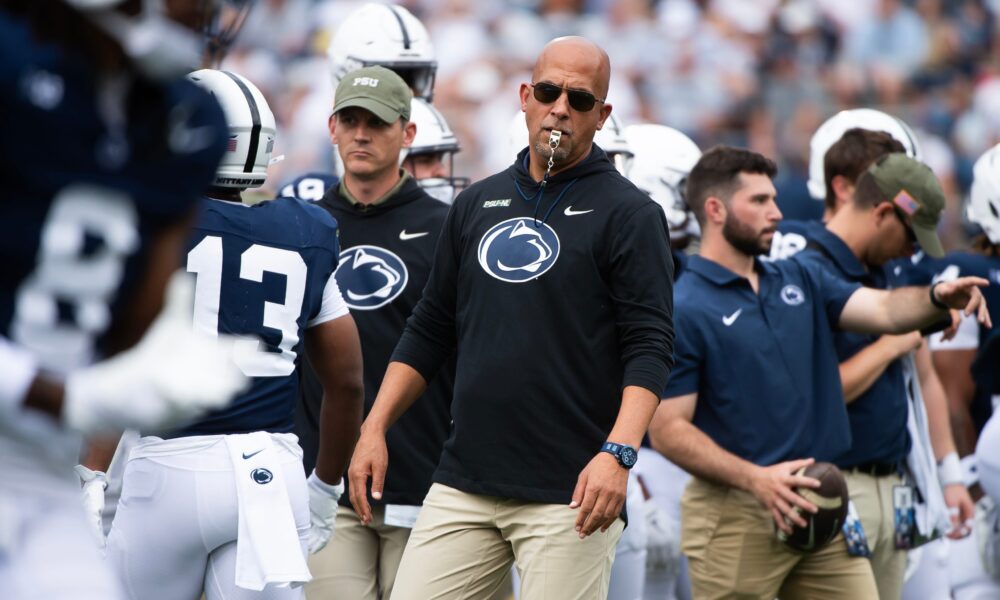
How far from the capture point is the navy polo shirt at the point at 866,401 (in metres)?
6.08

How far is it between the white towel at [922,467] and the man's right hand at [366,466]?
2.60m

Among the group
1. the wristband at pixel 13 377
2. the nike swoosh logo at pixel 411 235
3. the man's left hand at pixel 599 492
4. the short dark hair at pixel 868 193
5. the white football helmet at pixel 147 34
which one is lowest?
the man's left hand at pixel 599 492

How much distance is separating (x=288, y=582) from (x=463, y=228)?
1268mm

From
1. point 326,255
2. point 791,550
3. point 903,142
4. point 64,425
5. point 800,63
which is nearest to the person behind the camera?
point 64,425

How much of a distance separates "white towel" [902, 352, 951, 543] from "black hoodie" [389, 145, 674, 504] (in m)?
2.11

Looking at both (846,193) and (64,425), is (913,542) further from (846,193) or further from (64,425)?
(64,425)

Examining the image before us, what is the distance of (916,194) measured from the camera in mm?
6078

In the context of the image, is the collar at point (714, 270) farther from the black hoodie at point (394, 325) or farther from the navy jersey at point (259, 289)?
the navy jersey at point (259, 289)

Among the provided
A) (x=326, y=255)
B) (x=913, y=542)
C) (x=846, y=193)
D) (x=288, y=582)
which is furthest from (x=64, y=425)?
(x=846, y=193)

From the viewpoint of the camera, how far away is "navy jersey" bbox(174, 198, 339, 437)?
4.43 m

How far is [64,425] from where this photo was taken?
2729mm

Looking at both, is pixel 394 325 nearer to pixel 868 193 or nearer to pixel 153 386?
pixel 868 193

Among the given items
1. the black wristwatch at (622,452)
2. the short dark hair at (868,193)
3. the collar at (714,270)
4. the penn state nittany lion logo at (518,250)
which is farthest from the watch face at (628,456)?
the short dark hair at (868,193)

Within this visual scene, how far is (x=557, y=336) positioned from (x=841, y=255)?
2.16 meters
